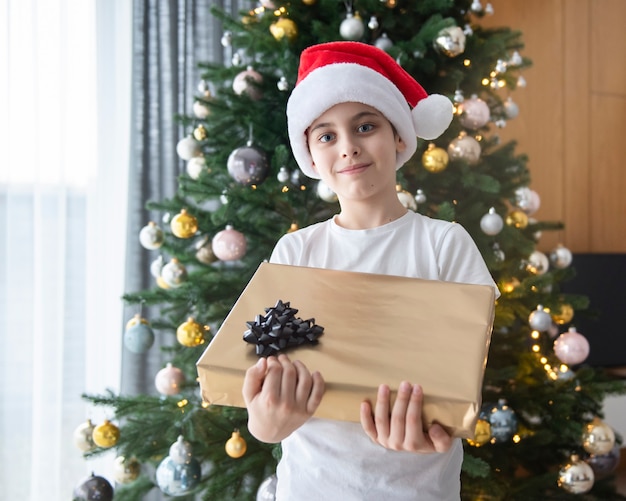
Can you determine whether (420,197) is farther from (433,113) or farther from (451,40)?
(433,113)

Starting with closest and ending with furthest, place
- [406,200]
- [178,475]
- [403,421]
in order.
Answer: [403,421] < [406,200] < [178,475]

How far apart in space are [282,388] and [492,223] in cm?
97

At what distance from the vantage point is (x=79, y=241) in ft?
7.20

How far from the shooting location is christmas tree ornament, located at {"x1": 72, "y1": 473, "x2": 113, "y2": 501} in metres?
1.65

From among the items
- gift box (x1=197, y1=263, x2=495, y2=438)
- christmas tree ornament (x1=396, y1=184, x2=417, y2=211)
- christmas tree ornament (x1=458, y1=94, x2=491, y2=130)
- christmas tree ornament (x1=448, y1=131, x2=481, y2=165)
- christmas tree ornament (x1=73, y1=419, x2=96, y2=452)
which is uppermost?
christmas tree ornament (x1=458, y1=94, x2=491, y2=130)

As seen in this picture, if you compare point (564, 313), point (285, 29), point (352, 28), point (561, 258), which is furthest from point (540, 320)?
point (285, 29)

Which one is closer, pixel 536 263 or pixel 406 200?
pixel 406 200

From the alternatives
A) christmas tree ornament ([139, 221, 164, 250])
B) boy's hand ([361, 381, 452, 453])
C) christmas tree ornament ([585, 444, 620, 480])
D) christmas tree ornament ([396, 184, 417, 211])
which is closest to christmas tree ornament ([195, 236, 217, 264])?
christmas tree ornament ([139, 221, 164, 250])

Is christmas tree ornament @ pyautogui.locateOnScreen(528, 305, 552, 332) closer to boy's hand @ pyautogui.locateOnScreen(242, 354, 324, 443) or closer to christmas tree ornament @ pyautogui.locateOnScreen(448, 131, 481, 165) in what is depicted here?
christmas tree ornament @ pyautogui.locateOnScreen(448, 131, 481, 165)

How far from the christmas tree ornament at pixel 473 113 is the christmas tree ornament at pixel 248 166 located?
0.51 meters

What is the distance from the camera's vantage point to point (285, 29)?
5.15 feet

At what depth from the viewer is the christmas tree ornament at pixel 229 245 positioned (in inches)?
61.0

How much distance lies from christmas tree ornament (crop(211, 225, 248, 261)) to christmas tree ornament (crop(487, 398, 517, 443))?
725 mm

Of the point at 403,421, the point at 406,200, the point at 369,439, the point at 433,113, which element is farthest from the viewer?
the point at 406,200
